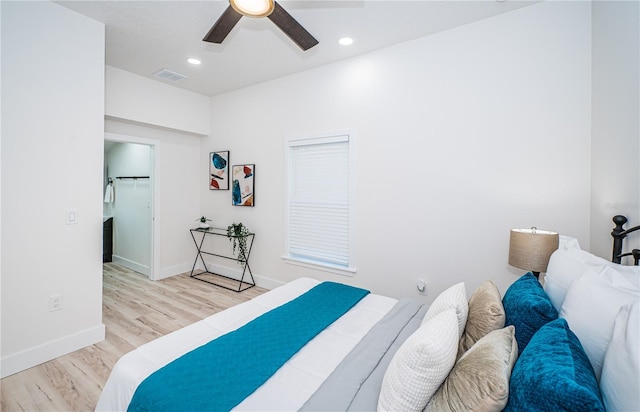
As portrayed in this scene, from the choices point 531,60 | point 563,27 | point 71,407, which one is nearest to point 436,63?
point 531,60

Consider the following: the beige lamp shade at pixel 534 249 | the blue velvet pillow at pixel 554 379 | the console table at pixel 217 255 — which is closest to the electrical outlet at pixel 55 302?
the console table at pixel 217 255

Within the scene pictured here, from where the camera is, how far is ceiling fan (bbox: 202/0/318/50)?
177 centimetres

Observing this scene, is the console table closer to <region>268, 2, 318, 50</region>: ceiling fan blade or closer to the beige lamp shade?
<region>268, 2, 318, 50</region>: ceiling fan blade

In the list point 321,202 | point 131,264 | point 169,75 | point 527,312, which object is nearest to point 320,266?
point 321,202

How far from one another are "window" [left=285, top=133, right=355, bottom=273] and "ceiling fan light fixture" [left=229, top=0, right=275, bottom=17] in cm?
170

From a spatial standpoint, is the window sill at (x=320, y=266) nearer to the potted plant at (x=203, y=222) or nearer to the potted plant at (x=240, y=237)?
the potted plant at (x=240, y=237)

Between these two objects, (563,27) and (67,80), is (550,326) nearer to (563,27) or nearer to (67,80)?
(563,27)

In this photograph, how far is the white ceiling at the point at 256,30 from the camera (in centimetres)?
242

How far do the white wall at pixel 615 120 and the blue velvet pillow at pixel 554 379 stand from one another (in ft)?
3.64

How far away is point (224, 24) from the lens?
6.56 feet

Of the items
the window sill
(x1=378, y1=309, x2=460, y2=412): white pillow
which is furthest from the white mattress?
the window sill

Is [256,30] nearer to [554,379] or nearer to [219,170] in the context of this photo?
[219,170]

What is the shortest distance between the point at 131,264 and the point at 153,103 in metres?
2.87

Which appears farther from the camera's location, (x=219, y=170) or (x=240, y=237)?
(x=219, y=170)
